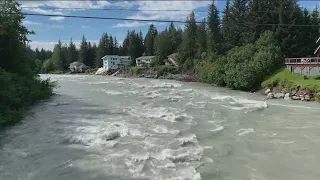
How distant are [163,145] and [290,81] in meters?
24.1

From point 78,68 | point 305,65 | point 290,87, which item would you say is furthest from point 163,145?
point 78,68

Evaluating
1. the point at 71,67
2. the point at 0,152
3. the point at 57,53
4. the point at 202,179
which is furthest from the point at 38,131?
the point at 57,53

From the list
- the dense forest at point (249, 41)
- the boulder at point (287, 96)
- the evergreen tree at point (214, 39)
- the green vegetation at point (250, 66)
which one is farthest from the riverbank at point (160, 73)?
the boulder at point (287, 96)

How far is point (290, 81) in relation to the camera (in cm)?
3275

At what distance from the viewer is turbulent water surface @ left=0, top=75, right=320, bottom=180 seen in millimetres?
10336

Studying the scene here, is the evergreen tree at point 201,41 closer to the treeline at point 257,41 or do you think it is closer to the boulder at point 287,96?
the treeline at point 257,41

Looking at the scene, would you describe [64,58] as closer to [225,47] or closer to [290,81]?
[225,47]

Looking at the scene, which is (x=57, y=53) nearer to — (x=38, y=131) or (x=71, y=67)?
(x=71, y=67)

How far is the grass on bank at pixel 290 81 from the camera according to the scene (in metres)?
29.0

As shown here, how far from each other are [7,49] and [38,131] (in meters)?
10.3

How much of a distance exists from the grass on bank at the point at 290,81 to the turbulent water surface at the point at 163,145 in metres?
7.83

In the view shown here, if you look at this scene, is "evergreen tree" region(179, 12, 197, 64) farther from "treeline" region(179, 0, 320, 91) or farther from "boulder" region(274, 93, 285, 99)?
"boulder" region(274, 93, 285, 99)

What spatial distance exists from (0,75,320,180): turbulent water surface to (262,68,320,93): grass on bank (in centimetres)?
783

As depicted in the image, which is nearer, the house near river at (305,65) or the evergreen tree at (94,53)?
the house near river at (305,65)
